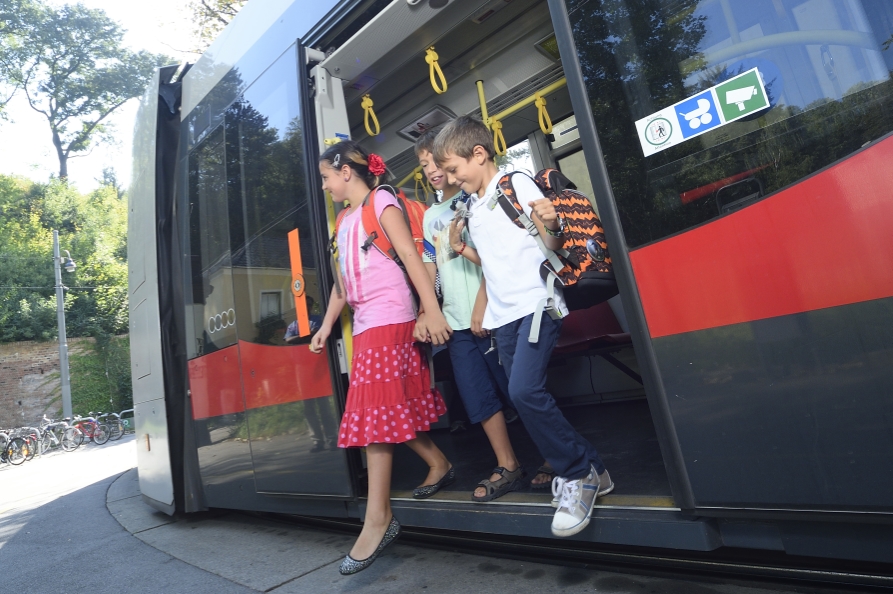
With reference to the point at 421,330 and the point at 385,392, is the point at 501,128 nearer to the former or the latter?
the point at 421,330

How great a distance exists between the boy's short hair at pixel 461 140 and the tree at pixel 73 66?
1574 inches

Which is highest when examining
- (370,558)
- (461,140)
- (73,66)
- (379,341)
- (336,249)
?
(73,66)

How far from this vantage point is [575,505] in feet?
6.75

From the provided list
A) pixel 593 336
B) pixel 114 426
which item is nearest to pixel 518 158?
pixel 593 336

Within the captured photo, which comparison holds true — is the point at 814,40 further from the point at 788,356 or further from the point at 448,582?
the point at 448,582

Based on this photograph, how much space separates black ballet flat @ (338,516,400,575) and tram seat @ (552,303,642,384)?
2.16 metres

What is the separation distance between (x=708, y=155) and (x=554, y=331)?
87cm

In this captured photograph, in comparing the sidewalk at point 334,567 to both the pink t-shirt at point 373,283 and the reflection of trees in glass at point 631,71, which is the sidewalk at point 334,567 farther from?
the reflection of trees in glass at point 631,71

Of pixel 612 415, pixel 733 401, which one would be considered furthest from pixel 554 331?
pixel 612 415

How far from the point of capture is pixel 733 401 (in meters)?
1.66

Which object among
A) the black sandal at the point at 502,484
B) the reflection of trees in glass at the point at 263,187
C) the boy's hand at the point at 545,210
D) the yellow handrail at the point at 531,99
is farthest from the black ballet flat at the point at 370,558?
the yellow handrail at the point at 531,99

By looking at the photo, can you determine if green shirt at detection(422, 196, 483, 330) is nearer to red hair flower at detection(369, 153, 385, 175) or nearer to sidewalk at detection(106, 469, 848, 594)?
red hair flower at detection(369, 153, 385, 175)

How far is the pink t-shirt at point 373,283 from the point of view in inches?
105

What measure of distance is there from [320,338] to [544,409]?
121 cm
